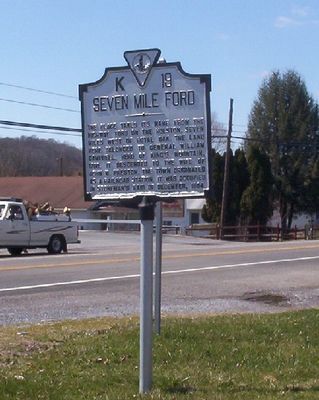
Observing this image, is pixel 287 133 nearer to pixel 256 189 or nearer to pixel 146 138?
pixel 256 189

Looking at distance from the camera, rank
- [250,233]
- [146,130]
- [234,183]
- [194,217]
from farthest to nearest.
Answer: [194,217]
[234,183]
[250,233]
[146,130]

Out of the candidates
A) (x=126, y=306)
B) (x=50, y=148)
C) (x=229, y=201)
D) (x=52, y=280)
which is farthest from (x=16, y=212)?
(x=50, y=148)

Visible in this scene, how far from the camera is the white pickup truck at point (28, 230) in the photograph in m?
31.8

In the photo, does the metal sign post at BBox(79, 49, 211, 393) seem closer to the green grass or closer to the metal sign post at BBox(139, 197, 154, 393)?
the metal sign post at BBox(139, 197, 154, 393)

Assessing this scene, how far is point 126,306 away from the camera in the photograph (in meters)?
15.6

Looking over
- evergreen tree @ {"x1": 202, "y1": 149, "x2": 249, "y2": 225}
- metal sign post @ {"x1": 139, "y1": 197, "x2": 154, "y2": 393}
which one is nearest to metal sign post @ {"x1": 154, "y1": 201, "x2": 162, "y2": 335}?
metal sign post @ {"x1": 139, "y1": 197, "x2": 154, "y2": 393}

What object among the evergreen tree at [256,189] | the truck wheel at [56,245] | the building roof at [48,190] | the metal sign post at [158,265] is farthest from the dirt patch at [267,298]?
the building roof at [48,190]

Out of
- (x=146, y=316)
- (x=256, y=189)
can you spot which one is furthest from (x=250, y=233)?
(x=146, y=316)

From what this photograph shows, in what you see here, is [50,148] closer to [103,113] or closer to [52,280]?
[52,280]

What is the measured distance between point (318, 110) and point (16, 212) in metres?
45.8

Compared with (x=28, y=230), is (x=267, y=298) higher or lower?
lower

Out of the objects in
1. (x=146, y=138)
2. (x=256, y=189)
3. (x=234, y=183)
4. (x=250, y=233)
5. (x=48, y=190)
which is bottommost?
(x=250, y=233)

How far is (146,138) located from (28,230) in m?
24.8

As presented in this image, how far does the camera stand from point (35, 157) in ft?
326
